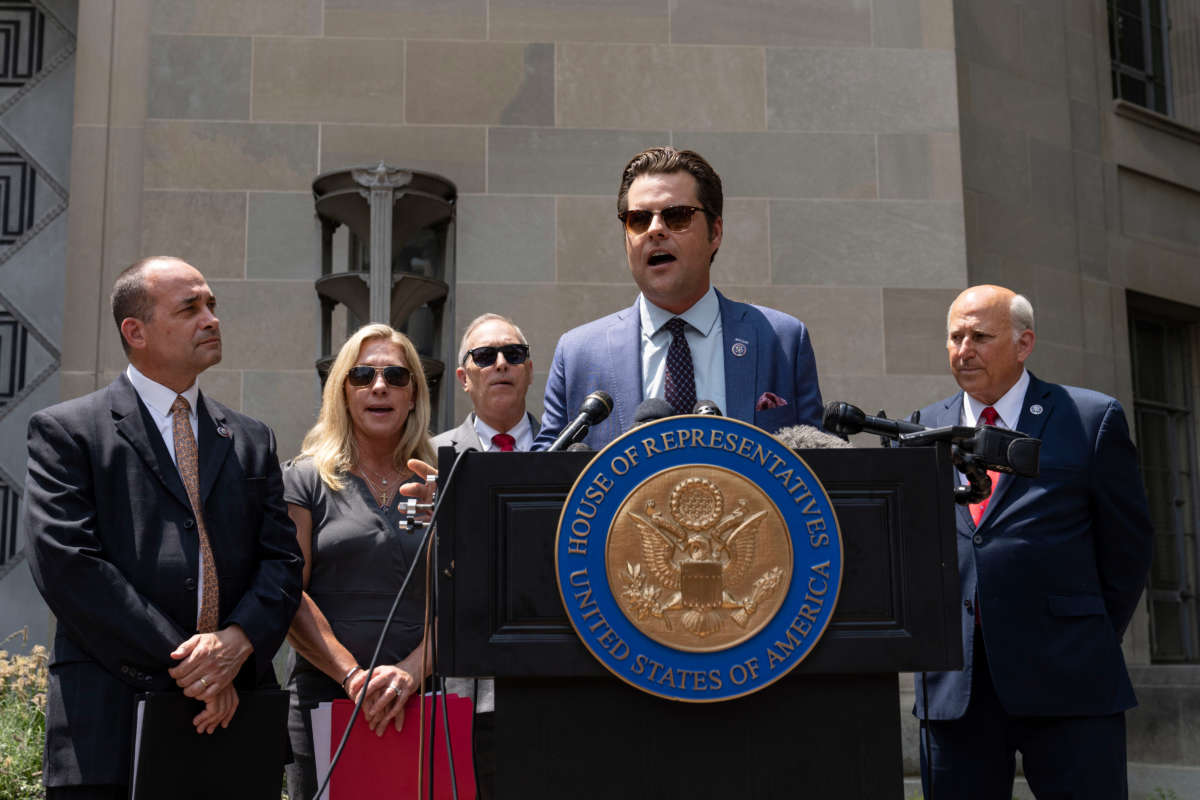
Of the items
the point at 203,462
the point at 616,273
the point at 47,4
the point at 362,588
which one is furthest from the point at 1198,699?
the point at 47,4

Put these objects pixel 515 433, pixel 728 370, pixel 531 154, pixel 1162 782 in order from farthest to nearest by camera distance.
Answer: pixel 531 154 < pixel 1162 782 < pixel 515 433 < pixel 728 370

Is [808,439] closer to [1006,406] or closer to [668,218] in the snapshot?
[668,218]

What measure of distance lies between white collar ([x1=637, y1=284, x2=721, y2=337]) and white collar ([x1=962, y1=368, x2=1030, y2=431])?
1.42 m

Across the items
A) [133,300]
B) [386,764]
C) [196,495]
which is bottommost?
[386,764]

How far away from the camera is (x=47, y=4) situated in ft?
28.2

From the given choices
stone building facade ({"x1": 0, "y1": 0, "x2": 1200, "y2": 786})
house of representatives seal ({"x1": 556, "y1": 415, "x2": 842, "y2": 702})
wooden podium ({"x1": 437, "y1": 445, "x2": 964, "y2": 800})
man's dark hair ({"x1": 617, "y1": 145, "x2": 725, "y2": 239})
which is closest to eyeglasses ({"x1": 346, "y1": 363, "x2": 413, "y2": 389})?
man's dark hair ({"x1": 617, "y1": 145, "x2": 725, "y2": 239})

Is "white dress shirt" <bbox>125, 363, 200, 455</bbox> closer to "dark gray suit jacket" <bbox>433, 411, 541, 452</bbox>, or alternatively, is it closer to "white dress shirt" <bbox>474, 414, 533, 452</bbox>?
"dark gray suit jacket" <bbox>433, 411, 541, 452</bbox>

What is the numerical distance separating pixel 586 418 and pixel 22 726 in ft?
16.1

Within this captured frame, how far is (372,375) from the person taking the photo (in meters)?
4.43

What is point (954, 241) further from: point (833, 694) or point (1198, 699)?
point (833, 694)

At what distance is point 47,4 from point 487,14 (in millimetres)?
3441

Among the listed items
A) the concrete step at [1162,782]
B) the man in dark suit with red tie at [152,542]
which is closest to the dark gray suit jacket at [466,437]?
the man in dark suit with red tie at [152,542]

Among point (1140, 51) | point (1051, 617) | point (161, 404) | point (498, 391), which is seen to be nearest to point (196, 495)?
point (161, 404)

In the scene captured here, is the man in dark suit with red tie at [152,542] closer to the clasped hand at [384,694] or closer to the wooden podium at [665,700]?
the clasped hand at [384,694]
